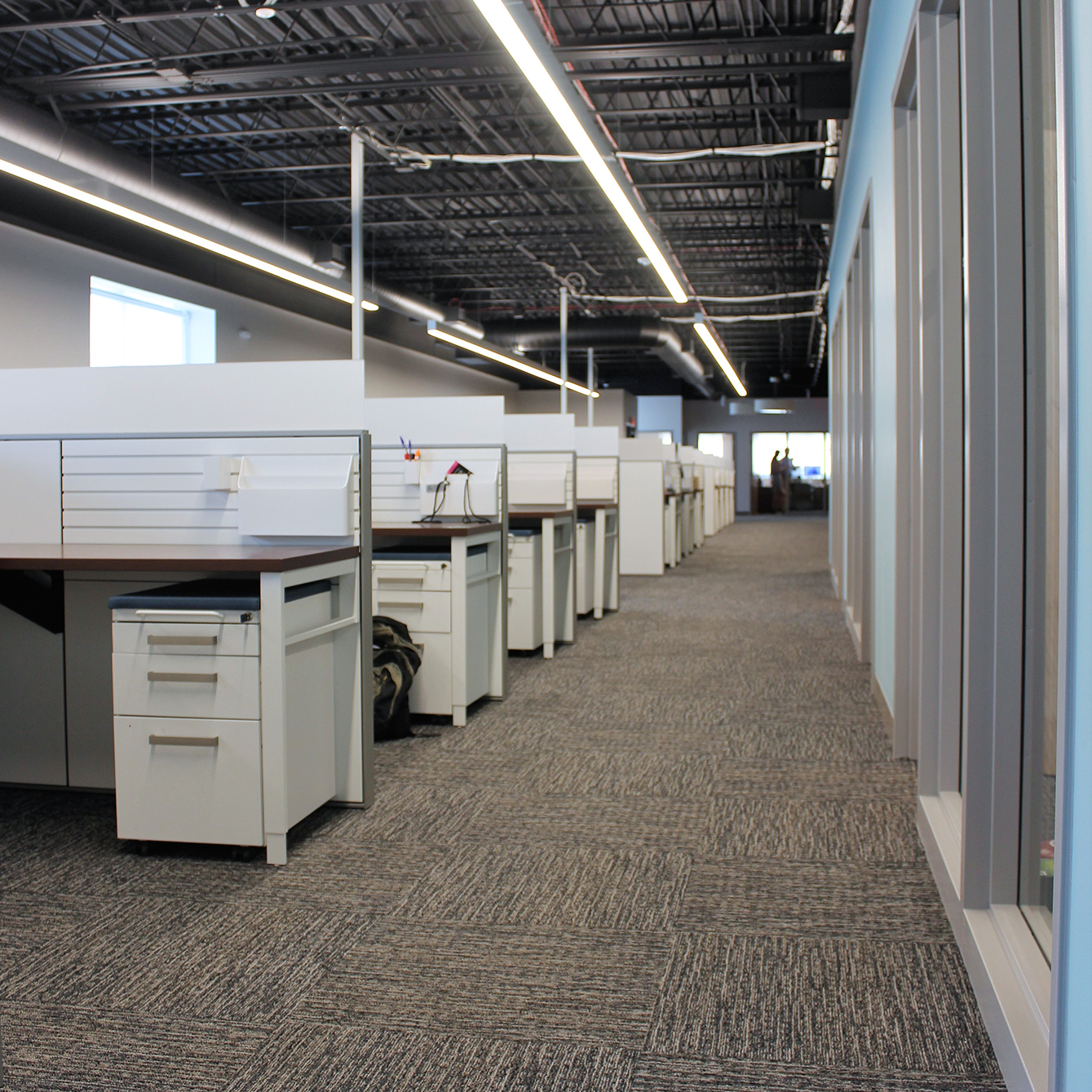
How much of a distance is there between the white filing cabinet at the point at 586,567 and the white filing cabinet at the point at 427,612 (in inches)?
105

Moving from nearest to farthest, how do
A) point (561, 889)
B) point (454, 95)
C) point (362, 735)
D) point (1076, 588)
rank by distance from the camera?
point (1076, 588)
point (561, 889)
point (362, 735)
point (454, 95)

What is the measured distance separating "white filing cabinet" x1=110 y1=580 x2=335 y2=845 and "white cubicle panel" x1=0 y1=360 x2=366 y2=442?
719mm

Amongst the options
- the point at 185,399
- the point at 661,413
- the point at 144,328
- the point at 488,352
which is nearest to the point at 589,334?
the point at 488,352

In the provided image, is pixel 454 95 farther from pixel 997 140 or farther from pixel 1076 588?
pixel 1076 588

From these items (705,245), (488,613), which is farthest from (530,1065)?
(705,245)

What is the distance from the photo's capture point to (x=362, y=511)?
9.05 feet

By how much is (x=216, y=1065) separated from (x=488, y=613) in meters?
2.54

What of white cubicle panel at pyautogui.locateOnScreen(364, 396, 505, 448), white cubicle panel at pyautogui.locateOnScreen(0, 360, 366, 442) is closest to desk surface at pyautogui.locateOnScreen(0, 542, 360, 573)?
white cubicle panel at pyautogui.locateOnScreen(0, 360, 366, 442)

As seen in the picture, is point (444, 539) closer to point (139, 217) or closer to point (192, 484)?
point (192, 484)

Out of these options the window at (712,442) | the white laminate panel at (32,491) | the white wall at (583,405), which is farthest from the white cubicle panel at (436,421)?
the window at (712,442)

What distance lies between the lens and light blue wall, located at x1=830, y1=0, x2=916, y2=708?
124 inches

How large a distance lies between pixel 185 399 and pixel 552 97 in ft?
6.57

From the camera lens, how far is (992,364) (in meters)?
1.81

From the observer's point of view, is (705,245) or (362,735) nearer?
(362,735)
